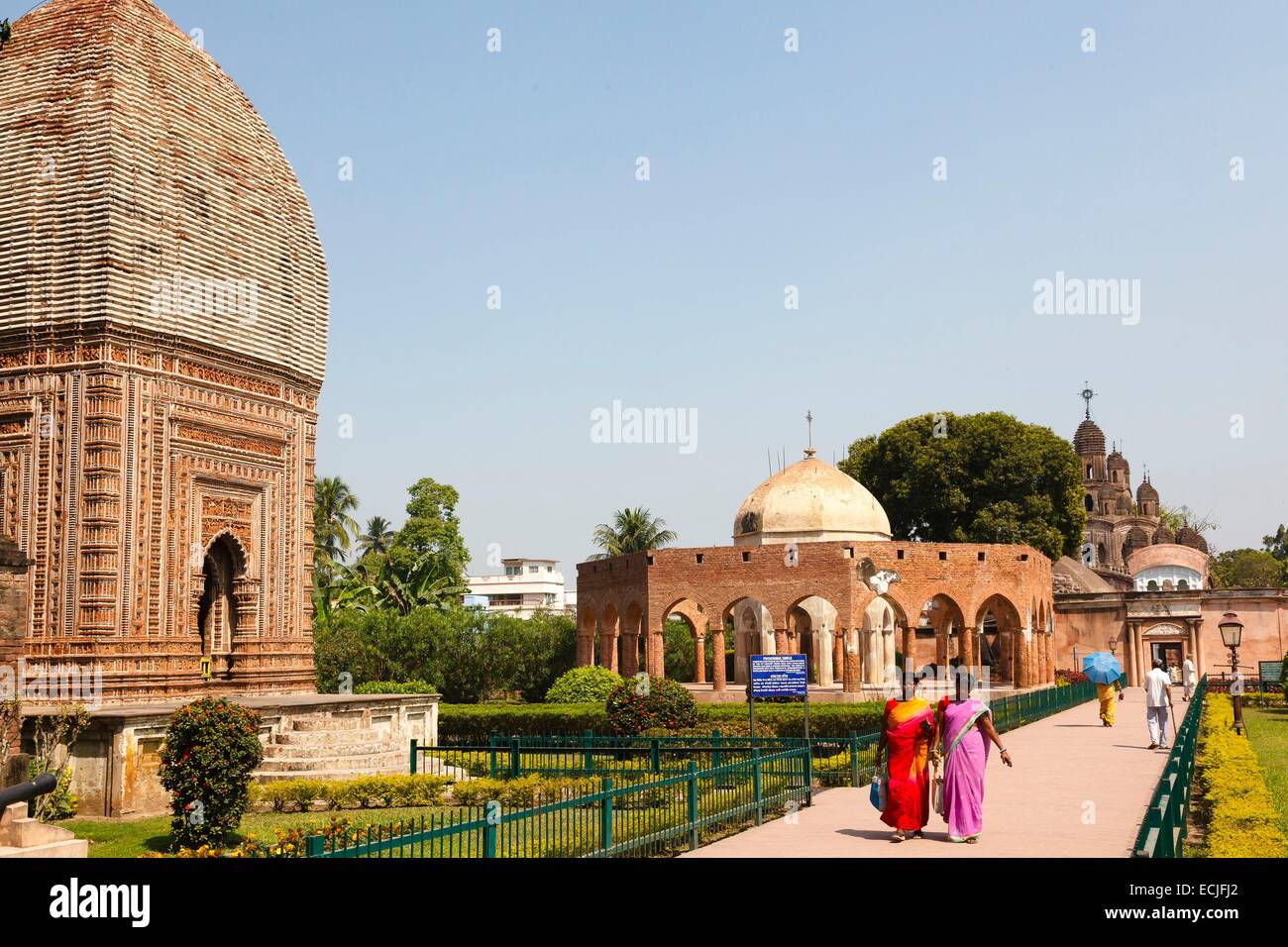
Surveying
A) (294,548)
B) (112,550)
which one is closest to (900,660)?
(294,548)

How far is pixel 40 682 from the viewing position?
19.0 meters

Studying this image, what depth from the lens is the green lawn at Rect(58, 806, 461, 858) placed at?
1459 centimetres

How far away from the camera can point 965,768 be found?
11.2 meters

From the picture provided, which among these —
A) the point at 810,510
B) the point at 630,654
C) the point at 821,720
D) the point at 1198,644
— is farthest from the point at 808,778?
the point at 1198,644

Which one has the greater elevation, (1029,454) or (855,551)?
(1029,454)

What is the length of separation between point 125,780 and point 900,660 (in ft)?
118

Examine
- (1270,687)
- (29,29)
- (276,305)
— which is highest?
(29,29)

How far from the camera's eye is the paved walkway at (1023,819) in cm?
1106

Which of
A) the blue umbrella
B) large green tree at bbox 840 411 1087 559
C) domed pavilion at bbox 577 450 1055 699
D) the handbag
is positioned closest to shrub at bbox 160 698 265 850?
the handbag

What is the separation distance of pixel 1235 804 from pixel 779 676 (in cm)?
774

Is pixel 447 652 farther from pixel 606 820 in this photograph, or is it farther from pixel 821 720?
pixel 606 820

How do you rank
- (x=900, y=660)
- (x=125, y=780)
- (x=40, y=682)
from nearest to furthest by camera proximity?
(x=125, y=780) < (x=40, y=682) < (x=900, y=660)
